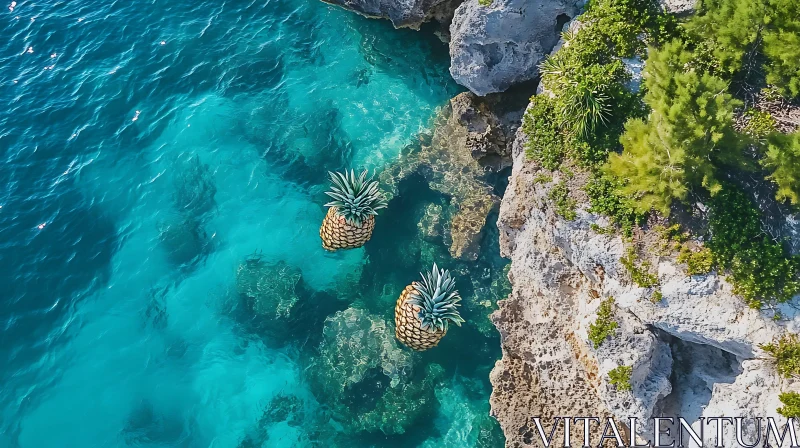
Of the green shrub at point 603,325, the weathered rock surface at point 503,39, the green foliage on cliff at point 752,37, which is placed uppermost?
the green foliage on cliff at point 752,37

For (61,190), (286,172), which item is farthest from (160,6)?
(286,172)

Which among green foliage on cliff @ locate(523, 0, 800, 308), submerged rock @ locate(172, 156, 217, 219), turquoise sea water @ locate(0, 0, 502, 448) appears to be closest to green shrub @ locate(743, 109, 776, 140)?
green foliage on cliff @ locate(523, 0, 800, 308)

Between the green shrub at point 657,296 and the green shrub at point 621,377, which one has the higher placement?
the green shrub at point 657,296

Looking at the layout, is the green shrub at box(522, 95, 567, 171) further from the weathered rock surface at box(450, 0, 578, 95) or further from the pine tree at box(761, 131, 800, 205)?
the pine tree at box(761, 131, 800, 205)

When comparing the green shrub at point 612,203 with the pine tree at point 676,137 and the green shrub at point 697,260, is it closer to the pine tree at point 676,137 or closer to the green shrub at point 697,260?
the pine tree at point 676,137

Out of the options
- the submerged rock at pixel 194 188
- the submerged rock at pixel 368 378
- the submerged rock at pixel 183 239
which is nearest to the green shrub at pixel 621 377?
the submerged rock at pixel 368 378

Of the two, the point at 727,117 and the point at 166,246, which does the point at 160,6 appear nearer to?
the point at 166,246
